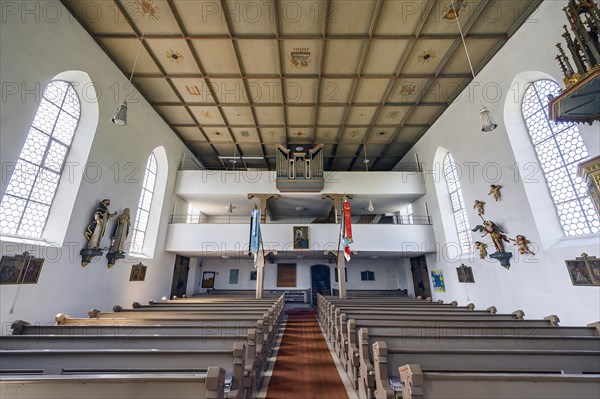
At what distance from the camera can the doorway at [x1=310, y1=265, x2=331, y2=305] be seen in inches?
480

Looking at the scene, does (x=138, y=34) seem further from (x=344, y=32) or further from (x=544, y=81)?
(x=544, y=81)

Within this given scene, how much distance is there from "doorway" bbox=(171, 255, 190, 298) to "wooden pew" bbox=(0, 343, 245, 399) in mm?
7588

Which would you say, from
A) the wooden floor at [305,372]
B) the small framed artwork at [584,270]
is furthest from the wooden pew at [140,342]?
the small framed artwork at [584,270]

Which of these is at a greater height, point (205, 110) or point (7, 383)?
point (205, 110)

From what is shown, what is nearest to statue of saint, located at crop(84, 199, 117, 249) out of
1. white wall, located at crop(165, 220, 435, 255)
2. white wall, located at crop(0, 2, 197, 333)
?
white wall, located at crop(0, 2, 197, 333)

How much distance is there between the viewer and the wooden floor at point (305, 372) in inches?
127

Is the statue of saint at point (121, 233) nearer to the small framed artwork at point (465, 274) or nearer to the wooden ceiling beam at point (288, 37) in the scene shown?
the wooden ceiling beam at point (288, 37)

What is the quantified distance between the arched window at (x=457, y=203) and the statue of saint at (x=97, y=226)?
9.12 metres

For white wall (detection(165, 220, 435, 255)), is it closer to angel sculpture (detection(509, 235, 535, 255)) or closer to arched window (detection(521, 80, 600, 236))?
angel sculpture (detection(509, 235, 535, 255))

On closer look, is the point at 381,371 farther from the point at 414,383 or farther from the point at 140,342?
the point at 140,342

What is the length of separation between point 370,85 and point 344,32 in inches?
73.3

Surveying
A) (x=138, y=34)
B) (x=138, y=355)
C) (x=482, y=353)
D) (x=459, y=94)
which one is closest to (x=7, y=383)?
(x=138, y=355)

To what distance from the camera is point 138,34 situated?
5.48 metres

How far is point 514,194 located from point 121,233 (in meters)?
8.96
